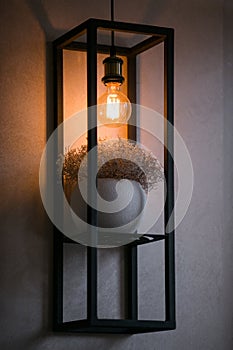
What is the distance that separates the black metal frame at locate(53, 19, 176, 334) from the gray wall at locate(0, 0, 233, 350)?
44 mm

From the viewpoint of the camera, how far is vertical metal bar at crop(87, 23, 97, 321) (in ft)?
6.63

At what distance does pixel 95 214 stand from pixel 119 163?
162 mm

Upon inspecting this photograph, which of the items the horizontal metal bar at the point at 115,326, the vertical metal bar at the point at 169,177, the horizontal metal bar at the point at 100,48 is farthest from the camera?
the horizontal metal bar at the point at 100,48

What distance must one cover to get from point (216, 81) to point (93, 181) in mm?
652

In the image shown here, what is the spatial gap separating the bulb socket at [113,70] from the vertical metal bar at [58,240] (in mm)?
149

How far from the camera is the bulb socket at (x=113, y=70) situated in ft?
7.03

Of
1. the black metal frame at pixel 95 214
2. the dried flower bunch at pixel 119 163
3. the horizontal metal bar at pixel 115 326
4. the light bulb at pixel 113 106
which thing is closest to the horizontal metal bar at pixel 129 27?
the black metal frame at pixel 95 214

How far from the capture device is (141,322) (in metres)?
2.08

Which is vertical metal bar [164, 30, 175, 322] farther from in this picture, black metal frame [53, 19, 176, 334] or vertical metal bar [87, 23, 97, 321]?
vertical metal bar [87, 23, 97, 321]

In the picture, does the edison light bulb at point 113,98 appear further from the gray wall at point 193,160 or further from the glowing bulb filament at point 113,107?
the gray wall at point 193,160

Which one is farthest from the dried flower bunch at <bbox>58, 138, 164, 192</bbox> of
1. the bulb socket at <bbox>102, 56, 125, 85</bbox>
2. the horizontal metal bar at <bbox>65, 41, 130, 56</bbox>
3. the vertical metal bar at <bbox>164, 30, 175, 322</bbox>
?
the horizontal metal bar at <bbox>65, 41, 130, 56</bbox>

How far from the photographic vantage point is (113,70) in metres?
2.14

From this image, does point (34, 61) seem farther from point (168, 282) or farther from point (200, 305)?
point (200, 305)

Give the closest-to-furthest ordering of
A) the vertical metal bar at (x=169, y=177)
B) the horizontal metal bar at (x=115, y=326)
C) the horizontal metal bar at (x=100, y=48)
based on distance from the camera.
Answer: the horizontal metal bar at (x=115, y=326) → the vertical metal bar at (x=169, y=177) → the horizontal metal bar at (x=100, y=48)
